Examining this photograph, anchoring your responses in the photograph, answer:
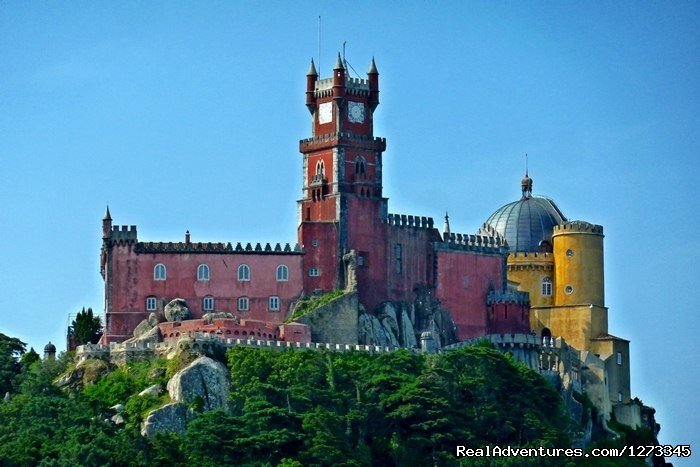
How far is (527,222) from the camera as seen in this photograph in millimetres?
162000

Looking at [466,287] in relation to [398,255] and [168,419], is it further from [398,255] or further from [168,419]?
[168,419]

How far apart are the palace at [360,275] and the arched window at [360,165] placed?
6cm

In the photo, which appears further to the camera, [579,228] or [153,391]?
[579,228]

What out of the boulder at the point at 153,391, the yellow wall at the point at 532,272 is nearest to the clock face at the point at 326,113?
the yellow wall at the point at 532,272

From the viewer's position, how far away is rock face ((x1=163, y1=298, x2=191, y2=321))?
146 m

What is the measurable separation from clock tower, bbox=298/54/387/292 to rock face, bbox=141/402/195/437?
16.4 m

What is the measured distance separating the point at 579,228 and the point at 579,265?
2.45m

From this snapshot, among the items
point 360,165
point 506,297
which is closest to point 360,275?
point 360,165

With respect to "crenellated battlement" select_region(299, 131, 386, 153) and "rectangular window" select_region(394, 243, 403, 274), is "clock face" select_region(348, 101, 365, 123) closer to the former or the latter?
"crenellated battlement" select_region(299, 131, 386, 153)

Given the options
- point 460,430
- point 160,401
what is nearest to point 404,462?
point 460,430

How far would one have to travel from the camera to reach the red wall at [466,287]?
6038 inches

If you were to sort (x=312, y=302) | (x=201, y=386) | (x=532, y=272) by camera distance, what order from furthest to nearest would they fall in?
(x=532, y=272), (x=312, y=302), (x=201, y=386)

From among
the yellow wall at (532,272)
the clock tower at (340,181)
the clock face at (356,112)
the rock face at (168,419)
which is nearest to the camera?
the rock face at (168,419)

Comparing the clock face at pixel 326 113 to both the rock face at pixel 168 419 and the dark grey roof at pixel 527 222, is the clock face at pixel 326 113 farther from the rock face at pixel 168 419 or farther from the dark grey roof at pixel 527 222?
the rock face at pixel 168 419
